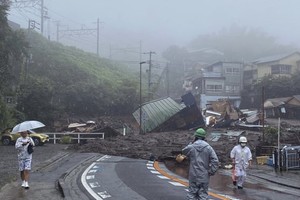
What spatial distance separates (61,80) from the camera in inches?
2539

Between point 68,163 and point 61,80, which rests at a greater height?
point 61,80

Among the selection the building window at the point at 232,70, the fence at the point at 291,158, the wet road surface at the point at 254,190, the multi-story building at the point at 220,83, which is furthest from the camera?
the building window at the point at 232,70

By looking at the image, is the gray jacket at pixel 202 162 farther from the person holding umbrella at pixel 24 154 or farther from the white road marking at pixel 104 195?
the person holding umbrella at pixel 24 154

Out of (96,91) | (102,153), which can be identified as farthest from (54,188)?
(96,91)

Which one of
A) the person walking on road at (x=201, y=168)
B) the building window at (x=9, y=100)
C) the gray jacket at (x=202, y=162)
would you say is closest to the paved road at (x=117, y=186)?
the person walking on road at (x=201, y=168)

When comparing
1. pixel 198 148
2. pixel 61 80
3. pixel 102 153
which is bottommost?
pixel 102 153

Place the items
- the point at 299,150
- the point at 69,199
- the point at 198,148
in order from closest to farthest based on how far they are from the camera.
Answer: the point at 198,148, the point at 69,199, the point at 299,150

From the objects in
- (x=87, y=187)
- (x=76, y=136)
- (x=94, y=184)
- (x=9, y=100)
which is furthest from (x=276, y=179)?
(x=9, y=100)

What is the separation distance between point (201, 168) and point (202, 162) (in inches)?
4.3

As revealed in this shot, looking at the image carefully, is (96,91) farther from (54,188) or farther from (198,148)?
(198,148)

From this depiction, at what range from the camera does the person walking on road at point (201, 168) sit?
715 cm

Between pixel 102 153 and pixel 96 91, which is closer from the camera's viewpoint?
pixel 102 153

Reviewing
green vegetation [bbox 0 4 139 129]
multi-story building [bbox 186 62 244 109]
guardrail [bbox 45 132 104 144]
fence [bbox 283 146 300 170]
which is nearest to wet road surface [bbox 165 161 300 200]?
fence [bbox 283 146 300 170]

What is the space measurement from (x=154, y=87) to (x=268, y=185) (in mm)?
59767
